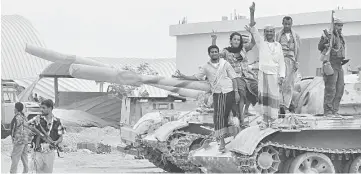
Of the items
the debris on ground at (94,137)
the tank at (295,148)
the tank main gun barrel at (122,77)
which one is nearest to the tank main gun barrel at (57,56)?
the tank main gun barrel at (122,77)

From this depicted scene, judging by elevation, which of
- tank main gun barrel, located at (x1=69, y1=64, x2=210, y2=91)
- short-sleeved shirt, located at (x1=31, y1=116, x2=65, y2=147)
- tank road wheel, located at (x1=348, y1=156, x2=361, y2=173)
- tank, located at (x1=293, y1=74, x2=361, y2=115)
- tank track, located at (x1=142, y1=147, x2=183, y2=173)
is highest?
tank main gun barrel, located at (x1=69, y1=64, x2=210, y2=91)

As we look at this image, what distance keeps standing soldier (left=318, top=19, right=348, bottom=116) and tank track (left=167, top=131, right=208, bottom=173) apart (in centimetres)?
316

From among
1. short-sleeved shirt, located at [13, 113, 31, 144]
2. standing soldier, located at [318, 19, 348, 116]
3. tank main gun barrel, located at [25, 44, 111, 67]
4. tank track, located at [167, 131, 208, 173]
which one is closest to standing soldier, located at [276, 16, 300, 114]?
standing soldier, located at [318, 19, 348, 116]

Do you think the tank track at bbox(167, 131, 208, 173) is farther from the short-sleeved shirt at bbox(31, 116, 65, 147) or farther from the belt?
the belt

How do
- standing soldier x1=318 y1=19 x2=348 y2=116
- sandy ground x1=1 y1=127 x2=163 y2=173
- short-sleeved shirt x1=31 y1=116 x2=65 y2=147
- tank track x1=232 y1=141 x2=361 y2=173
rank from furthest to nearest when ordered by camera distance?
sandy ground x1=1 y1=127 x2=163 y2=173
standing soldier x1=318 y1=19 x2=348 y2=116
tank track x1=232 y1=141 x2=361 y2=173
short-sleeved shirt x1=31 y1=116 x2=65 y2=147

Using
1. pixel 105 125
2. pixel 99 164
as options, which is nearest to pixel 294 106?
pixel 99 164

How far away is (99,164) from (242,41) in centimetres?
686

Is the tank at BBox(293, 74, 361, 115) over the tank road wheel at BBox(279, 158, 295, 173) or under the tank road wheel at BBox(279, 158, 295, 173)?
over

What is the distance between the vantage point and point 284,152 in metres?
12.9

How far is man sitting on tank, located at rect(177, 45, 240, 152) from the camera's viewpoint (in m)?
12.5

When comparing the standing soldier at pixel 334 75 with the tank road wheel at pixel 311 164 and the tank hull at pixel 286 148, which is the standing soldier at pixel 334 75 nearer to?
the tank hull at pixel 286 148

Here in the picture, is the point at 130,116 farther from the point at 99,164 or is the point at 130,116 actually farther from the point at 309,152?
the point at 309,152

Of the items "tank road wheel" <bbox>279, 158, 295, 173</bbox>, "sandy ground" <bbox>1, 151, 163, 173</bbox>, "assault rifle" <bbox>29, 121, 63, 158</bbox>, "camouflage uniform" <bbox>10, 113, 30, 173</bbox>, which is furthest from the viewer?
"sandy ground" <bbox>1, 151, 163, 173</bbox>

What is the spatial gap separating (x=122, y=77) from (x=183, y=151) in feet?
7.20
